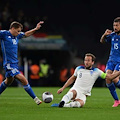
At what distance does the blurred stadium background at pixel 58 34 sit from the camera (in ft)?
68.7

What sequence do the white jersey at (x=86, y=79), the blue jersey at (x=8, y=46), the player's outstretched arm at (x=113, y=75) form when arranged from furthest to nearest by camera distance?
1. the blue jersey at (x=8, y=46)
2. the white jersey at (x=86, y=79)
3. the player's outstretched arm at (x=113, y=75)

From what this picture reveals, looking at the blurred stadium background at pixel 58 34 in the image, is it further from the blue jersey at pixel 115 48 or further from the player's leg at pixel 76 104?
the player's leg at pixel 76 104

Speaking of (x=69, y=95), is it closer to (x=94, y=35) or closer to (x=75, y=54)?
(x=75, y=54)

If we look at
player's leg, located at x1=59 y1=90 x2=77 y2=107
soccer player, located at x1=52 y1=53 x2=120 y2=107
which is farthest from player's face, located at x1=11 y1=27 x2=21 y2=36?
player's leg, located at x1=59 y1=90 x2=77 y2=107

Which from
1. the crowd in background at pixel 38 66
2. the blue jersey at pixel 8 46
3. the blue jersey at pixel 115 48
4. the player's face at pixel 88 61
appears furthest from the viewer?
the crowd in background at pixel 38 66

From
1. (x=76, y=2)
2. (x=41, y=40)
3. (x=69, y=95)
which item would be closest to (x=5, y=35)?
(x=69, y=95)

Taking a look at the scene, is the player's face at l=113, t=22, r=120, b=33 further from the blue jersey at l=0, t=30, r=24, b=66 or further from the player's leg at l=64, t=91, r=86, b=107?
the blue jersey at l=0, t=30, r=24, b=66

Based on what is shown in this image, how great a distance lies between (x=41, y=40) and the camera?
2227 centimetres

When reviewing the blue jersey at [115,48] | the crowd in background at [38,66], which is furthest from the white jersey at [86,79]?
the crowd in background at [38,66]

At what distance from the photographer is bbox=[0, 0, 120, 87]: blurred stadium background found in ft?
68.7

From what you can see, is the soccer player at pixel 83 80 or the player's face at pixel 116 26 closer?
the soccer player at pixel 83 80

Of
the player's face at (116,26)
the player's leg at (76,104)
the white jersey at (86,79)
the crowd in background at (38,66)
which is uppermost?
the player's face at (116,26)

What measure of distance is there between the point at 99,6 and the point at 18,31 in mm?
17304

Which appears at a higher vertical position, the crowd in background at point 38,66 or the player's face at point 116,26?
the player's face at point 116,26
